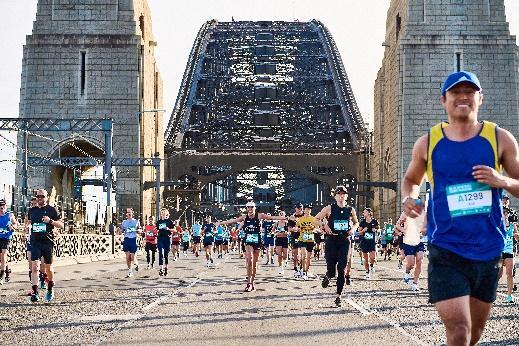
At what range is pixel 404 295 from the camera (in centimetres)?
1645

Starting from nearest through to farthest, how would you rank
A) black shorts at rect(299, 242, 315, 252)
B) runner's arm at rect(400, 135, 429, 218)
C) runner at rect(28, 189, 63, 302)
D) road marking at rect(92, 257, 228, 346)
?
runner's arm at rect(400, 135, 429, 218)
road marking at rect(92, 257, 228, 346)
runner at rect(28, 189, 63, 302)
black shorts at rect(299, 242, 315, 252)

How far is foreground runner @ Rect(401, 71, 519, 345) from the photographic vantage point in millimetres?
5414

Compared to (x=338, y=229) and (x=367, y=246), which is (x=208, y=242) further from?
(x=338, y=229)

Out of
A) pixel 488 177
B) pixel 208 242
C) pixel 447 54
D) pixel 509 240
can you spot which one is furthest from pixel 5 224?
pixel 447 54

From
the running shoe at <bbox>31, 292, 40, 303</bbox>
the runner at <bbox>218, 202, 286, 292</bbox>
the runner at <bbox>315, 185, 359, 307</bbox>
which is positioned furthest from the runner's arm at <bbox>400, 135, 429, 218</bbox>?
the runner at <bbox>218, 202, 286, 292</bbox>

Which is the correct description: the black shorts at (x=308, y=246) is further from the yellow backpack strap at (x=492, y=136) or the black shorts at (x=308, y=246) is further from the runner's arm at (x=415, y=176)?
the yellow backpack strap at (x=492, y=136)

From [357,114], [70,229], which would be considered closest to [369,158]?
[357,114]

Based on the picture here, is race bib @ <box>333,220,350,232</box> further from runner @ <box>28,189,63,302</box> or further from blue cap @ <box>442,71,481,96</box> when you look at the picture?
blue cap @ <box>442,71,481,96</box>

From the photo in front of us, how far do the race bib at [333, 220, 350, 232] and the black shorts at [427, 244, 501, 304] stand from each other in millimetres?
9777

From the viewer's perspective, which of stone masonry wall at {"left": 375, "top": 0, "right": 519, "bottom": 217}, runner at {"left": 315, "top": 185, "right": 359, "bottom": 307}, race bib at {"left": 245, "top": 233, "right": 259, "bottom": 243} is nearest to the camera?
runner at {"left": 315, "top": 185, "right": 359, "bottom": 307}

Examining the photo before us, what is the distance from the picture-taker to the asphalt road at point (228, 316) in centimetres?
993

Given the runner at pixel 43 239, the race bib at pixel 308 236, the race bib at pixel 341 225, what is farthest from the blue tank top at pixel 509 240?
the race bib at pixel 308 236

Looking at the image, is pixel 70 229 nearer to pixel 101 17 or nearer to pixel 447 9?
pixel 101 17

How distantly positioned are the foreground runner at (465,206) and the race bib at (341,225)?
31.6 ft
